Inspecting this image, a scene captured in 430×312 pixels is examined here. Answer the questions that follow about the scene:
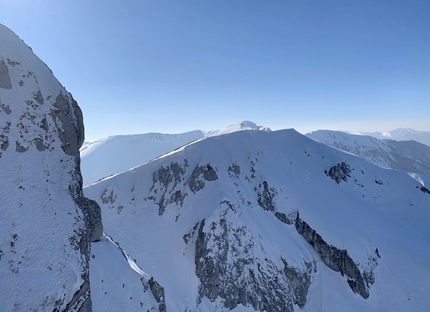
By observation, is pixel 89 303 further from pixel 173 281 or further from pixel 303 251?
pixel 303 251

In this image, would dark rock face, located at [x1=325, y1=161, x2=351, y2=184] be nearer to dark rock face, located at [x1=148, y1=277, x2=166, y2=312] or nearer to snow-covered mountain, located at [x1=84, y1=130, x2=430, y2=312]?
snow-covered mountain, located at [x1=84, y1=130, x2=430, y2=312]

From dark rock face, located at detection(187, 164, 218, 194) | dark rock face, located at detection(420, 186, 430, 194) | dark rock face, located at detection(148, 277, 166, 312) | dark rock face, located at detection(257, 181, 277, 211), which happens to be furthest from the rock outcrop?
dark rock face, located at detection(420, 186, 430, 194)

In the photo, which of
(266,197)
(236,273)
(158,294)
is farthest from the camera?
(266,197)

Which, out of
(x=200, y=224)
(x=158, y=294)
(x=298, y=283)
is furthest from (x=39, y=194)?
(x=298, y=283)

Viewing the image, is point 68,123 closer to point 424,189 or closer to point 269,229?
point 269,229

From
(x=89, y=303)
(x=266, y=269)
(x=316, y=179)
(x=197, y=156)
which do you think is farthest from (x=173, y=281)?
(x=316, y=179)

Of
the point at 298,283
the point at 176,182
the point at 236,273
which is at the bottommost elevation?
the point at 298,283
